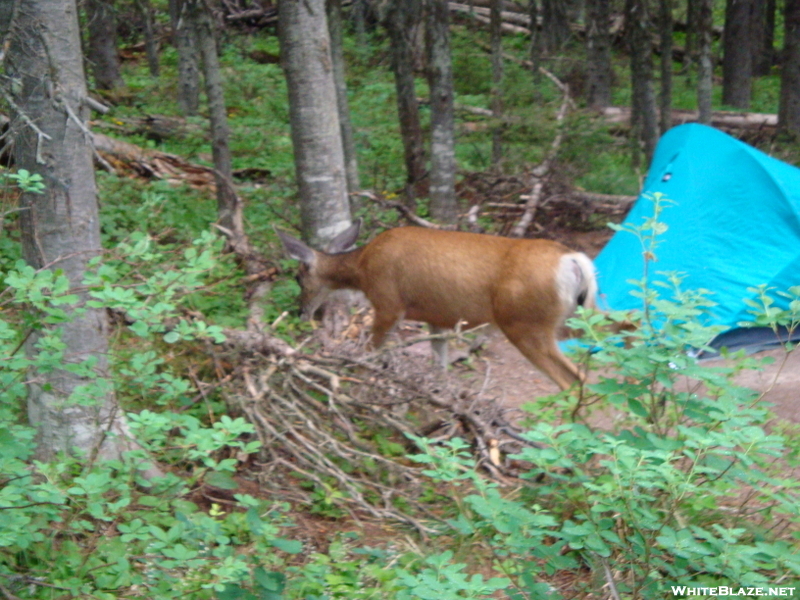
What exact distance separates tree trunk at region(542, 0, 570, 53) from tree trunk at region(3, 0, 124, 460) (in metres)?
12.5

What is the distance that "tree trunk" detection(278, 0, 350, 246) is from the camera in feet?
24.9

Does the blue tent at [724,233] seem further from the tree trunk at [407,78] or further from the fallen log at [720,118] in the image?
the fallen log at [720,118]

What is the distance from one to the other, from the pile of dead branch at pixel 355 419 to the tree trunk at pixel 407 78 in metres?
5.52

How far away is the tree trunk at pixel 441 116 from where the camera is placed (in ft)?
33.9

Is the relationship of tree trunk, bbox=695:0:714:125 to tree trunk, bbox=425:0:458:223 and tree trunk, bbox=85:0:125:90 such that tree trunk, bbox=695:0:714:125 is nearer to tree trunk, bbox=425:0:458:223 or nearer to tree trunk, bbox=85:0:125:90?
tree trunk, bbox=425:0:458:223

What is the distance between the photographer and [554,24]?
19.1 m

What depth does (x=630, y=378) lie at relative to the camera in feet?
12.8

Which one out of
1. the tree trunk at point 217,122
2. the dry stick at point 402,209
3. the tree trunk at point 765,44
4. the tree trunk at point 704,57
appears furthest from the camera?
the tree trunk at point 765,44

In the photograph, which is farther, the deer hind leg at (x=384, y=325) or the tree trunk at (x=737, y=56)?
the tree trunk at (x=737, y=56)

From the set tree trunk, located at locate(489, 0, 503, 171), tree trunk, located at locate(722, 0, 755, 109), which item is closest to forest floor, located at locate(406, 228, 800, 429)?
tree trunk, located at locate(489, 0, 503, 171)

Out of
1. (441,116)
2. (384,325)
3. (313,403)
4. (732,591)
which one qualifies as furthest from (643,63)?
(732,591)

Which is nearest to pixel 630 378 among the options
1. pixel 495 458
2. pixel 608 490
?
pixel 608 490

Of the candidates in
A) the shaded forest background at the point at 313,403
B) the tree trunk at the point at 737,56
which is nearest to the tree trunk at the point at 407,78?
the shaded forest background at the point at 313,403

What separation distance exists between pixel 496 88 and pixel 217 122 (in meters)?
5.49
